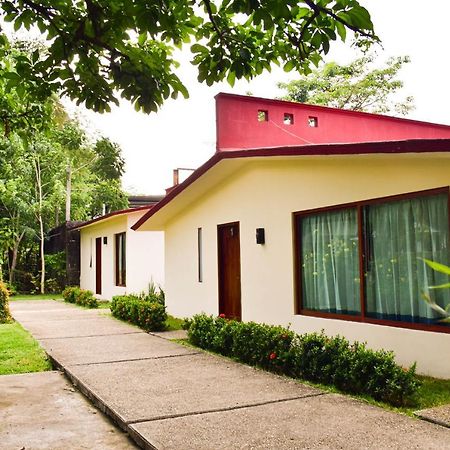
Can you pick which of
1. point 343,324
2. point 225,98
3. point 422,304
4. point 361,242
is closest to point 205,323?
point 343,324

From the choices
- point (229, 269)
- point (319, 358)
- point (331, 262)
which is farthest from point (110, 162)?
point (319, 358)

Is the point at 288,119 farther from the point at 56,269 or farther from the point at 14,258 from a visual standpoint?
the point at 14,258

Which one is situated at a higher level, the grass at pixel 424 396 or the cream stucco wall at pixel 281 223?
the cream stucco wall at pixel 281 223

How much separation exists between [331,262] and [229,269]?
Result: 3.27m

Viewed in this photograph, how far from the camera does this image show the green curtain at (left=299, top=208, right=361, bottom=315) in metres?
7.08

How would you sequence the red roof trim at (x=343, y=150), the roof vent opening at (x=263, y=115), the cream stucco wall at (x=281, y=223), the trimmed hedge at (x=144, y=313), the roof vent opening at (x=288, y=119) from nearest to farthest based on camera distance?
the red roof trim at (x=343, y=150) → the cream stucco wall at (x=281, y=223) → the trimmed hedge at (x=144, y=313) → the roof vent opening at (x=263, y=115) → the roof vent opening at (x=288, y=119)

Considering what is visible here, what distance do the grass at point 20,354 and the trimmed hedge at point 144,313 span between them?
81.8 inches

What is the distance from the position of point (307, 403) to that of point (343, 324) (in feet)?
7.39

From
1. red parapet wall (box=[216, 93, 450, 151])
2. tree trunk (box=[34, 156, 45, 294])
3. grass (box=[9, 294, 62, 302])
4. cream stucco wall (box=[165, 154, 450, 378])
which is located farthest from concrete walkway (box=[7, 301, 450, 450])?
tree trunk (box=[34, 156, 45, 294])

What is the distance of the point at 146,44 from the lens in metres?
4.75

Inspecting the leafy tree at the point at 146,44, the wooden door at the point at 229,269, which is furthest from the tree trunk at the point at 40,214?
the leafy tree at the point at 146,44

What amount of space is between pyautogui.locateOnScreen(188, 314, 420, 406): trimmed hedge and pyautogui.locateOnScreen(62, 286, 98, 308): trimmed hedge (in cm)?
814

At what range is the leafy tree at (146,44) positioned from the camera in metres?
3.69

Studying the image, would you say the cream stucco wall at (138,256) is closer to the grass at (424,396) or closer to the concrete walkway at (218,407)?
the concrete walkway at (218,407)
